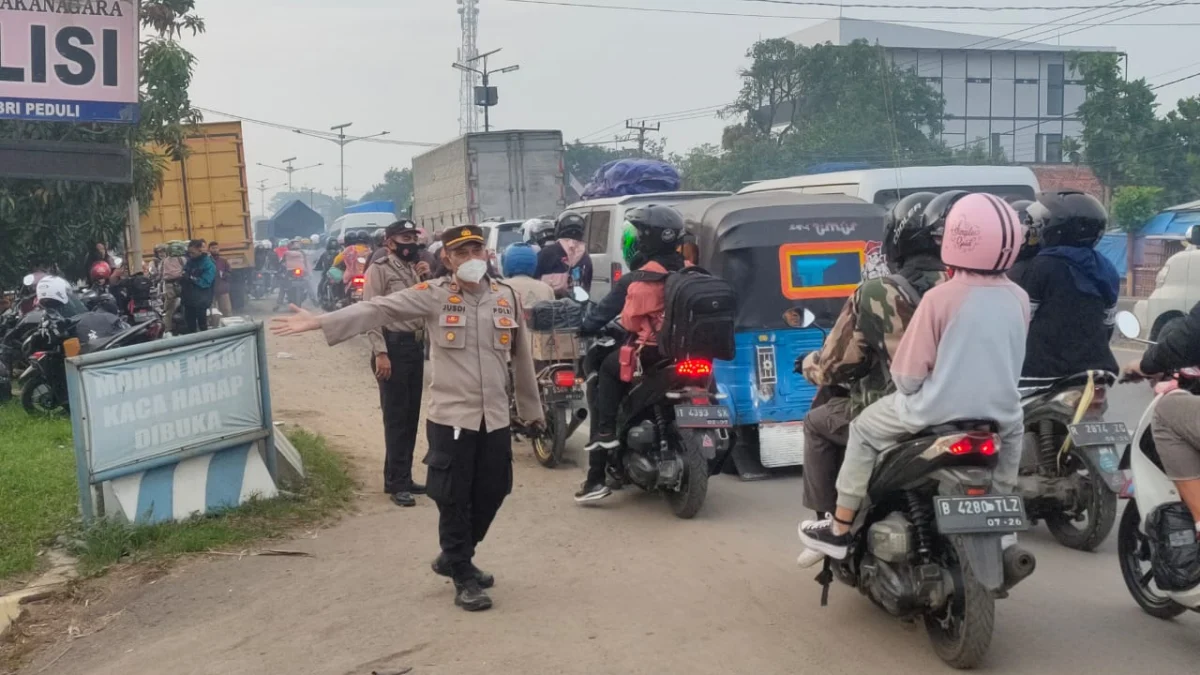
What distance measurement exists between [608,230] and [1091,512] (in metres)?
8.38

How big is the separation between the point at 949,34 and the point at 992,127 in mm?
9341

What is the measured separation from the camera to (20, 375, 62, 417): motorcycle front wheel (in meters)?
12.2

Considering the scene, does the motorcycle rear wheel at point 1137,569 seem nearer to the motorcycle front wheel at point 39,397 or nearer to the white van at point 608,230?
the white van at point 608,230

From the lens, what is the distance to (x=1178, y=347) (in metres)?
5.01

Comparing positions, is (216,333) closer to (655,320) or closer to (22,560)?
(22,560)

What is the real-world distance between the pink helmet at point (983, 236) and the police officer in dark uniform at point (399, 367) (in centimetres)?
425

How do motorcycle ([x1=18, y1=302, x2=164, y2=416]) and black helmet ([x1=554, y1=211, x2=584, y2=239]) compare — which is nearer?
motorcycle ([x1=18, y1=302, x2=164, y2=416])

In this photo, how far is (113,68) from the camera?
27.3ft

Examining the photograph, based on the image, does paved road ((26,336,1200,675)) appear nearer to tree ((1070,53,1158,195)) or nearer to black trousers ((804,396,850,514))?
black trousers ((804,396,850,514))

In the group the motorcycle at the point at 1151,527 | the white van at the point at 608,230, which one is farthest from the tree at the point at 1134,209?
the motorcycle at the point at 1151,527

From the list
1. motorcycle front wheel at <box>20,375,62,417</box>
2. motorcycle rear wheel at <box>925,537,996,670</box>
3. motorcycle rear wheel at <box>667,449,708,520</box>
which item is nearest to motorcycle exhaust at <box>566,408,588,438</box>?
motorcycle rear wheel at <box>667,449,708,520</box>

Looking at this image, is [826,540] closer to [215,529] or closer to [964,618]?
[964,618]

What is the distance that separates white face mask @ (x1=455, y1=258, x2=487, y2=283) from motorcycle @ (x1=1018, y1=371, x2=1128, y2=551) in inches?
114

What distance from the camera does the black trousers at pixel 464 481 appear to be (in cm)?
582
